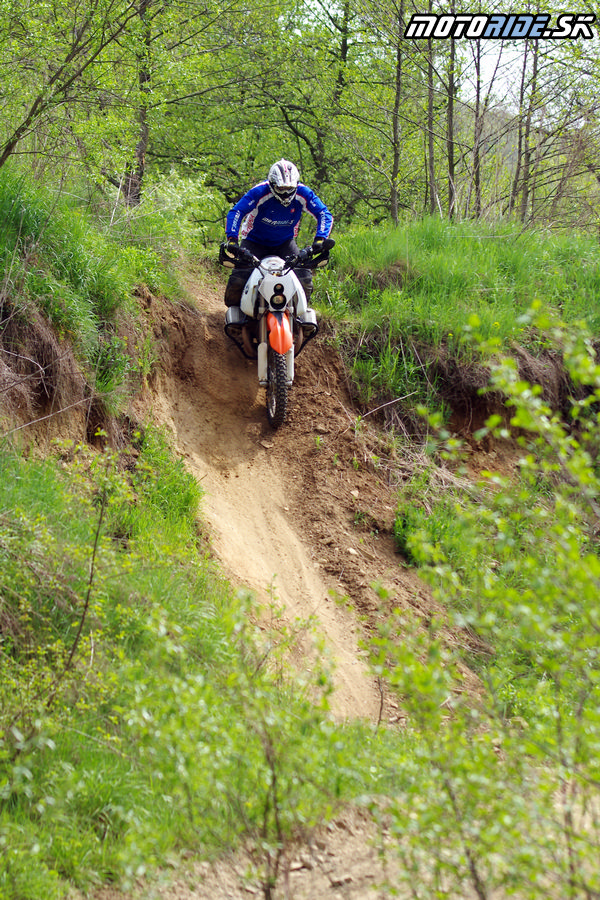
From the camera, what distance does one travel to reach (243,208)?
7516mm

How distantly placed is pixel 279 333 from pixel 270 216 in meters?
1.70

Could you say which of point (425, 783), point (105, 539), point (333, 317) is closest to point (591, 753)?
point (425, 783)

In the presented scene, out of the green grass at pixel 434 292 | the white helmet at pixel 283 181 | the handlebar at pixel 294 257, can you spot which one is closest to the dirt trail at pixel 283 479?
the green grass at pixel 434 292

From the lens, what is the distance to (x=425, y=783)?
2361mm

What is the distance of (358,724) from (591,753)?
81.6 inches

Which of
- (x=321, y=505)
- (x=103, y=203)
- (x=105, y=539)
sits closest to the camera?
(x=105, y=539)

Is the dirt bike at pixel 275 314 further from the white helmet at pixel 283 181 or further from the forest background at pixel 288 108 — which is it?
Result: the forest background at pixel 288 108

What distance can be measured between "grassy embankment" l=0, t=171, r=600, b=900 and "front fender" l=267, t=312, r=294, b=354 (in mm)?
1294

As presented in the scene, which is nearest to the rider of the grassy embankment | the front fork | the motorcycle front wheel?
the front fork

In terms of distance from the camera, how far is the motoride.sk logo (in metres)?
10.9

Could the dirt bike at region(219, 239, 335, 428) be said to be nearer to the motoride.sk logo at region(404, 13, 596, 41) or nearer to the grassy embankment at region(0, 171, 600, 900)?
the grassy embankment at region(0, 171, 600, 900)

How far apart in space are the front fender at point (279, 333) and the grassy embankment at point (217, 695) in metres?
1.29

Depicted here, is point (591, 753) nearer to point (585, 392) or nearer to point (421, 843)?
point (421, 843)

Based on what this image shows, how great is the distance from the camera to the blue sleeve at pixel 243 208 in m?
7.46
